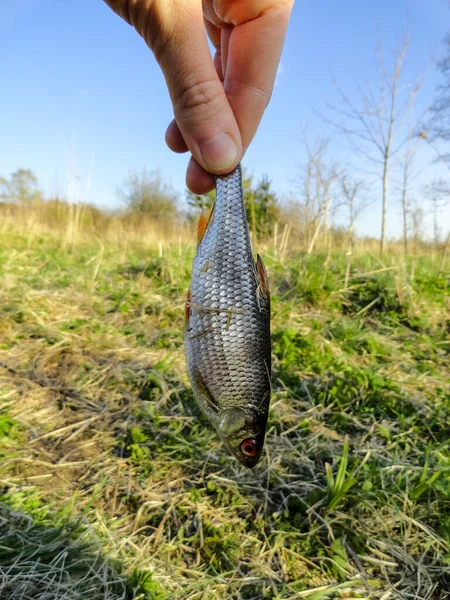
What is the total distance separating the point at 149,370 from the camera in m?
3.51

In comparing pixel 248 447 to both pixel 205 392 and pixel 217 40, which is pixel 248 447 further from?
pixel 217 40

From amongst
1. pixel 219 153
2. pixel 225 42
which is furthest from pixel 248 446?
pixel 225 42

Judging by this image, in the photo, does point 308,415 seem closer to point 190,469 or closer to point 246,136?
point 190,469

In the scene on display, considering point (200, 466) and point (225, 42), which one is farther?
point (200, 466)

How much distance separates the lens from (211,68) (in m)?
1.53

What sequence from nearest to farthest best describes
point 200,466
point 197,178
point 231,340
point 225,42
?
point 231,340
point 197,178
point 225,42
point 200,466

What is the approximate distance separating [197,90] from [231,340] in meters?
0.92

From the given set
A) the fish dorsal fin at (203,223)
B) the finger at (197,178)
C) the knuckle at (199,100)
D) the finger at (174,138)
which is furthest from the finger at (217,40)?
the fish dorsal fin at (203,223)

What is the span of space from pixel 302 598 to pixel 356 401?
167cm

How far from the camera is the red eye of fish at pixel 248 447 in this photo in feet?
4.58

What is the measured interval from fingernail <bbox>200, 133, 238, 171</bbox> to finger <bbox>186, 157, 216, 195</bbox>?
238mm

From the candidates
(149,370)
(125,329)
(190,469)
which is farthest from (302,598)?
(125,329)

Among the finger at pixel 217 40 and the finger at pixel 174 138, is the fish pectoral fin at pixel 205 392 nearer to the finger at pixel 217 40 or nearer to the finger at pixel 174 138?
the finger at pixel 174 138

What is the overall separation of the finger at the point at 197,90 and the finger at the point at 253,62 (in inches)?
14.0
